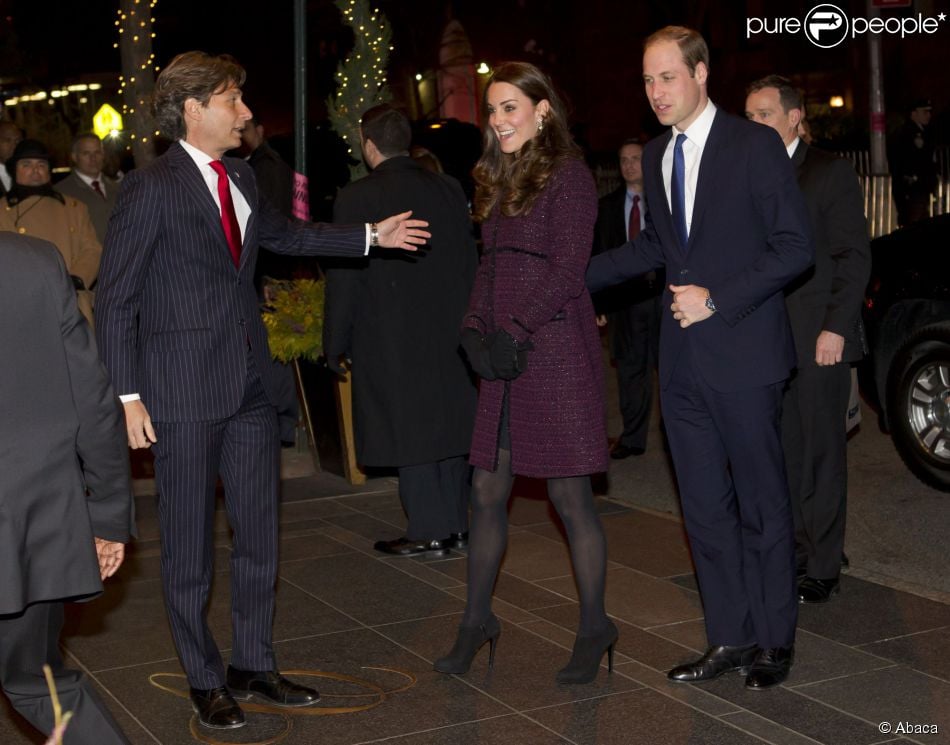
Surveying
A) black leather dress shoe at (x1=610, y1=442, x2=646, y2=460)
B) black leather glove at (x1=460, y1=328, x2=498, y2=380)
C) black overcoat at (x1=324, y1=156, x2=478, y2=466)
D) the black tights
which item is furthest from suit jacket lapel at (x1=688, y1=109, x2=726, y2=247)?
black leather dress shoe at (x1=610, y1=442, x2=646, y2=460)

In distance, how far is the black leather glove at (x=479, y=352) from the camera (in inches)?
211

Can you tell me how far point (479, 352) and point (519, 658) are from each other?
132cm

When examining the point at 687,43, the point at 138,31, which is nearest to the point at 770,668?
the point at 687,43

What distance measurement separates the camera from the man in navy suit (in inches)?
204

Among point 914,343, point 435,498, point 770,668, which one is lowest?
point 770,668

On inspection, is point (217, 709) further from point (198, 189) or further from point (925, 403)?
point (925, 403)

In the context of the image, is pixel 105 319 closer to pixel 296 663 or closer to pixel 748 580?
pixel 296 663

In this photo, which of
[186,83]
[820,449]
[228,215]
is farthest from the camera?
[820,449]

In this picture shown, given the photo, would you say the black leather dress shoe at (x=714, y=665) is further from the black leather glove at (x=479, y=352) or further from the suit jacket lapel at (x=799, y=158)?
the suit jacket lapel at (x=799, y=158)

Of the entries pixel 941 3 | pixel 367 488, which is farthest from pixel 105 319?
pixel 941 3

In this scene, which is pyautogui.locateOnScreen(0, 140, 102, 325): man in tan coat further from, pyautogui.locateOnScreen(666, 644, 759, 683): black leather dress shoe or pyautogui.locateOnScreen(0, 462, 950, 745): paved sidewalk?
pyautogui.locateOnScreen(666, 644, 759, 683): black leather dress shoe

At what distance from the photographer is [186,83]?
5051mm

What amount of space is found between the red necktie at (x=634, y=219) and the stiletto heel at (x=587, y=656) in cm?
498

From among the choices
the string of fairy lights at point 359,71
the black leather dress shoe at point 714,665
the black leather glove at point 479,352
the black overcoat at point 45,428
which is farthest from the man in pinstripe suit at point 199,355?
the string of fairy lights at point 359,71
